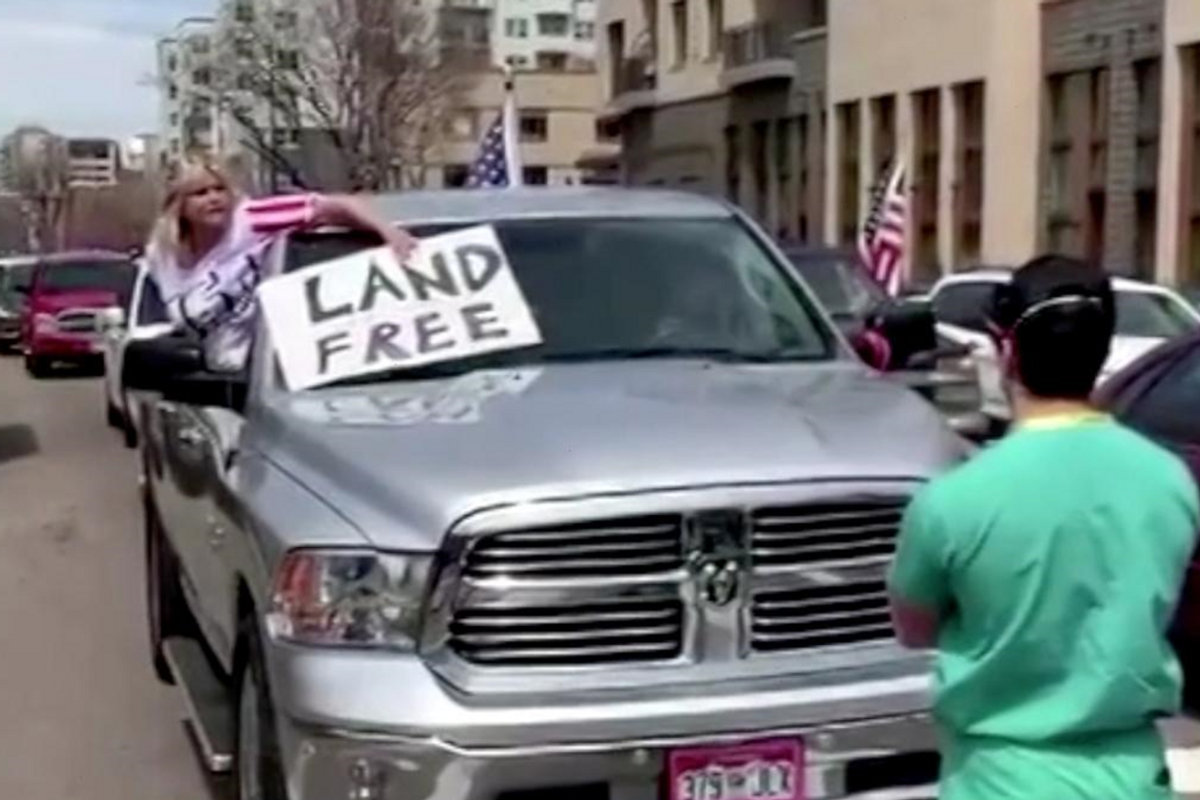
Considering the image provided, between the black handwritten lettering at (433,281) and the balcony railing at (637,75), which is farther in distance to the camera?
the balcony railing at (637,75)

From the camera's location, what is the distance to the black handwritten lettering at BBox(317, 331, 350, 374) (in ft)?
19.3

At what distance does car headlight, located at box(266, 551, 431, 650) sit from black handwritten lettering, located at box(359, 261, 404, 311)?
132 centimetres

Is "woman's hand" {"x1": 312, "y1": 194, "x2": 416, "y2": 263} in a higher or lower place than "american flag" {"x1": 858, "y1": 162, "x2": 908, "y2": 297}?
higher

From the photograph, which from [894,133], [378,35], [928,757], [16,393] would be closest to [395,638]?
[928,757]

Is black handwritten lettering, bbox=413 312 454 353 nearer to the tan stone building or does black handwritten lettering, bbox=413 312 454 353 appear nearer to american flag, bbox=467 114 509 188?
american flag, bbox=467 114 509 188

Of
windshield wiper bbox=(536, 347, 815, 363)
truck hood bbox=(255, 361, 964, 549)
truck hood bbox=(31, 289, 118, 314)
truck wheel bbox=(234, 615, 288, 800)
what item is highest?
windshield wiper bbox=(536, 347, 815, 363)

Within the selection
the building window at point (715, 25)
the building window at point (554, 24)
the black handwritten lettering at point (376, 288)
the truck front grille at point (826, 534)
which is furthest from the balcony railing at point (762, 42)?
the building window at point (554, 24)

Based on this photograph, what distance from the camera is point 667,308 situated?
6164mm

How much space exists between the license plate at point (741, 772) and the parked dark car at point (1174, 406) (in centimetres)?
263

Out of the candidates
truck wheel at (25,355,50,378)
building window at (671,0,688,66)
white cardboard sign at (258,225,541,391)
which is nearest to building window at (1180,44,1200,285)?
truck wheel at (25,355,50,378)

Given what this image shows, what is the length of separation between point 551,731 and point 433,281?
1.90m

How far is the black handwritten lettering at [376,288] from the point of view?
5957mm

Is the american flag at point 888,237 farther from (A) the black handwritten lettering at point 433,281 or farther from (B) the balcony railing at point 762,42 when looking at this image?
(B) the balcony railing at point 762,42

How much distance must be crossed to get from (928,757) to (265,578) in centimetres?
161
